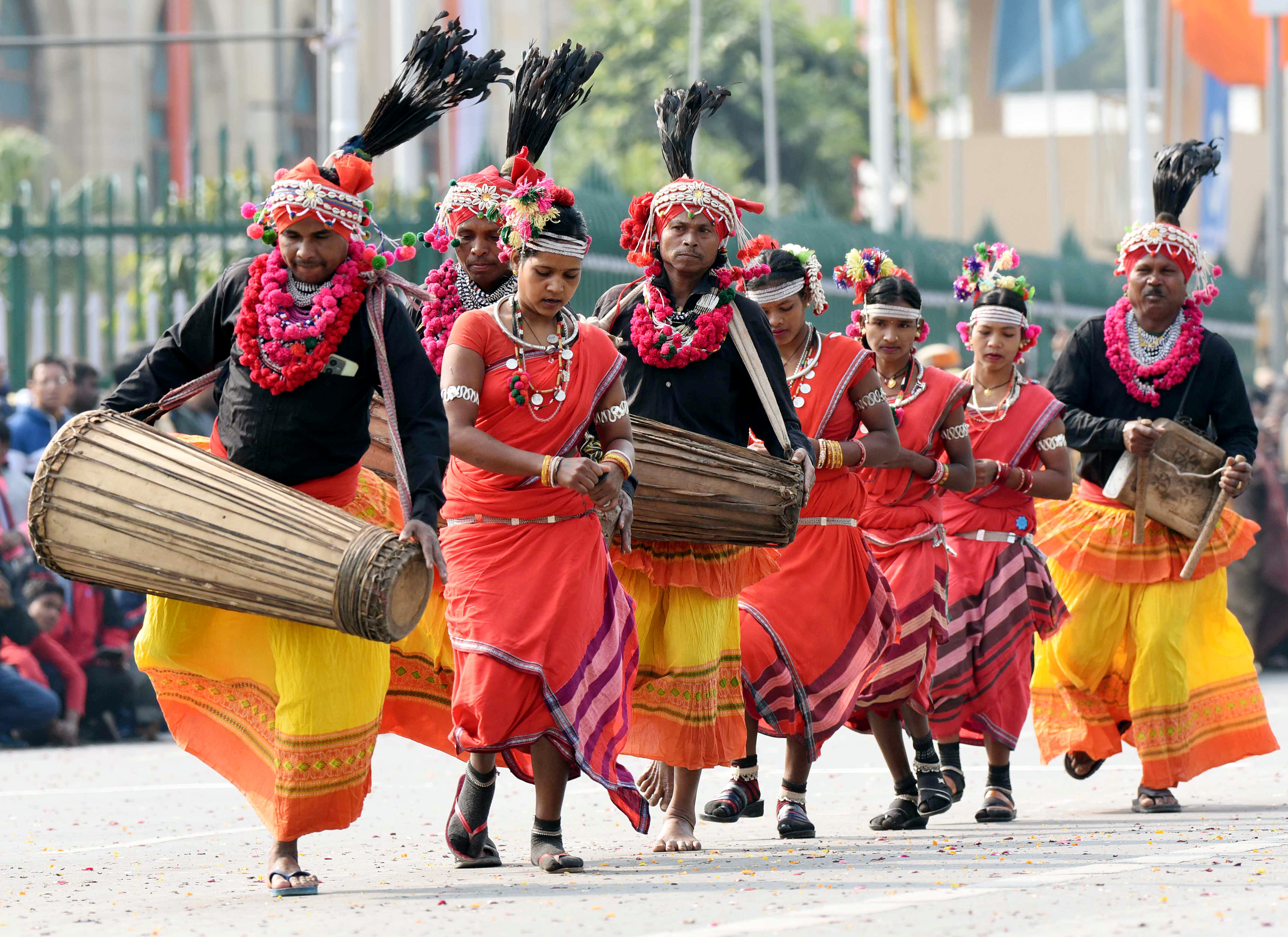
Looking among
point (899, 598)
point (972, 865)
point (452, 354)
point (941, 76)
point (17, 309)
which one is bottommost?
point (972, 865)

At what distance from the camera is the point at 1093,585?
30.2ft

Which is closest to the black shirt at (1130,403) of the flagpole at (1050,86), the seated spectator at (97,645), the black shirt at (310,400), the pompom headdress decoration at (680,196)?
the pompom headdress decoration at (680,196)

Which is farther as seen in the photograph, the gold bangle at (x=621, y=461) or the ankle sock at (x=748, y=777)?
the ankle sock at (x=748, y=777)

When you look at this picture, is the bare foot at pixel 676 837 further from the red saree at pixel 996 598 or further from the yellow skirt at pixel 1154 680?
the yellow skirt at pixel 1154 680

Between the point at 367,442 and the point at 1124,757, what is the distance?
19.1 feet

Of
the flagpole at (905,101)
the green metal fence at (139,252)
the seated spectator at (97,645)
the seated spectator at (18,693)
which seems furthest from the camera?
the flagpole at (905,101)

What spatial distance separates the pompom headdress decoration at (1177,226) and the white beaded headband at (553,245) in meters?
3.12

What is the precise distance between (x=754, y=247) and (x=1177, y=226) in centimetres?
214

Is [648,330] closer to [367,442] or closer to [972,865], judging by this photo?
[367,442]

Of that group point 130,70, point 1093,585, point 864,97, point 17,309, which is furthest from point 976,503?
point 864,97

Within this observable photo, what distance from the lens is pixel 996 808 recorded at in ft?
28.2

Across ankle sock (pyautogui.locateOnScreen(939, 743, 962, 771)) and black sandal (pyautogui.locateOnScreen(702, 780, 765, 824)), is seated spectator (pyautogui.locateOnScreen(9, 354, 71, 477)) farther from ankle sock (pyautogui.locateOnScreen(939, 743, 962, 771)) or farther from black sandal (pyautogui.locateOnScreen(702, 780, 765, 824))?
ankle sock (pyautogui.locateOnScreen(939, 743, 962, 771))

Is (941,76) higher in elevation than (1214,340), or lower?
higher

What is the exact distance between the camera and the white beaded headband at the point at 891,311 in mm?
Result: 8961
